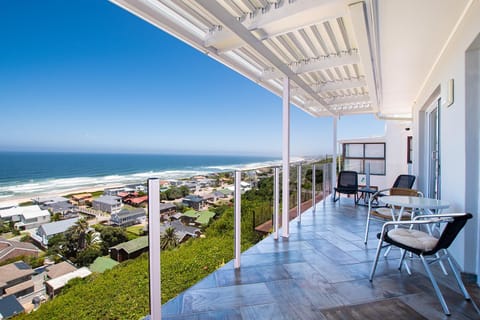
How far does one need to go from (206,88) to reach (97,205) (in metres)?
14.2

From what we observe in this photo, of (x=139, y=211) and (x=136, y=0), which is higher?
(x=136, y=0)

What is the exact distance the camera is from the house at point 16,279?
109 centimetres

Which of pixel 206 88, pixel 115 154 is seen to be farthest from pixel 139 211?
pixel 206 88

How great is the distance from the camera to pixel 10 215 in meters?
1.07

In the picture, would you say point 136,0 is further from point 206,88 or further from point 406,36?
point 206,88

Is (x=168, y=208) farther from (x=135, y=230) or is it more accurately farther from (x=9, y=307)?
(x=9, y=307)

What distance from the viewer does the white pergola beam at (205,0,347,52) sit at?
2014mm

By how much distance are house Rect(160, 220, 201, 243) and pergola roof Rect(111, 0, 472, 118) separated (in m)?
1.72

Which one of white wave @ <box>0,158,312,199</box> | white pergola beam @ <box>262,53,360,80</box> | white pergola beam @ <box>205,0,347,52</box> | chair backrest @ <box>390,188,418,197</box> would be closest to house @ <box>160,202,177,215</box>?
white wave @ <box>0,158,312,199</box>

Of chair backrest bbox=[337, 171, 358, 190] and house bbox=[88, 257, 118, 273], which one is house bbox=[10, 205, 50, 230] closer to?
house bbox=[88, 257, 118, 273]

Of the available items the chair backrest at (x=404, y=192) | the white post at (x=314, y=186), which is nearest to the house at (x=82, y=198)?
the chair backrest at (x=404, y=192)

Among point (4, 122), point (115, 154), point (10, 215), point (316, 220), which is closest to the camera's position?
point (10, 215)

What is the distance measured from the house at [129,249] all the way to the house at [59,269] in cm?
22

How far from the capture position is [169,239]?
6.15 ft
